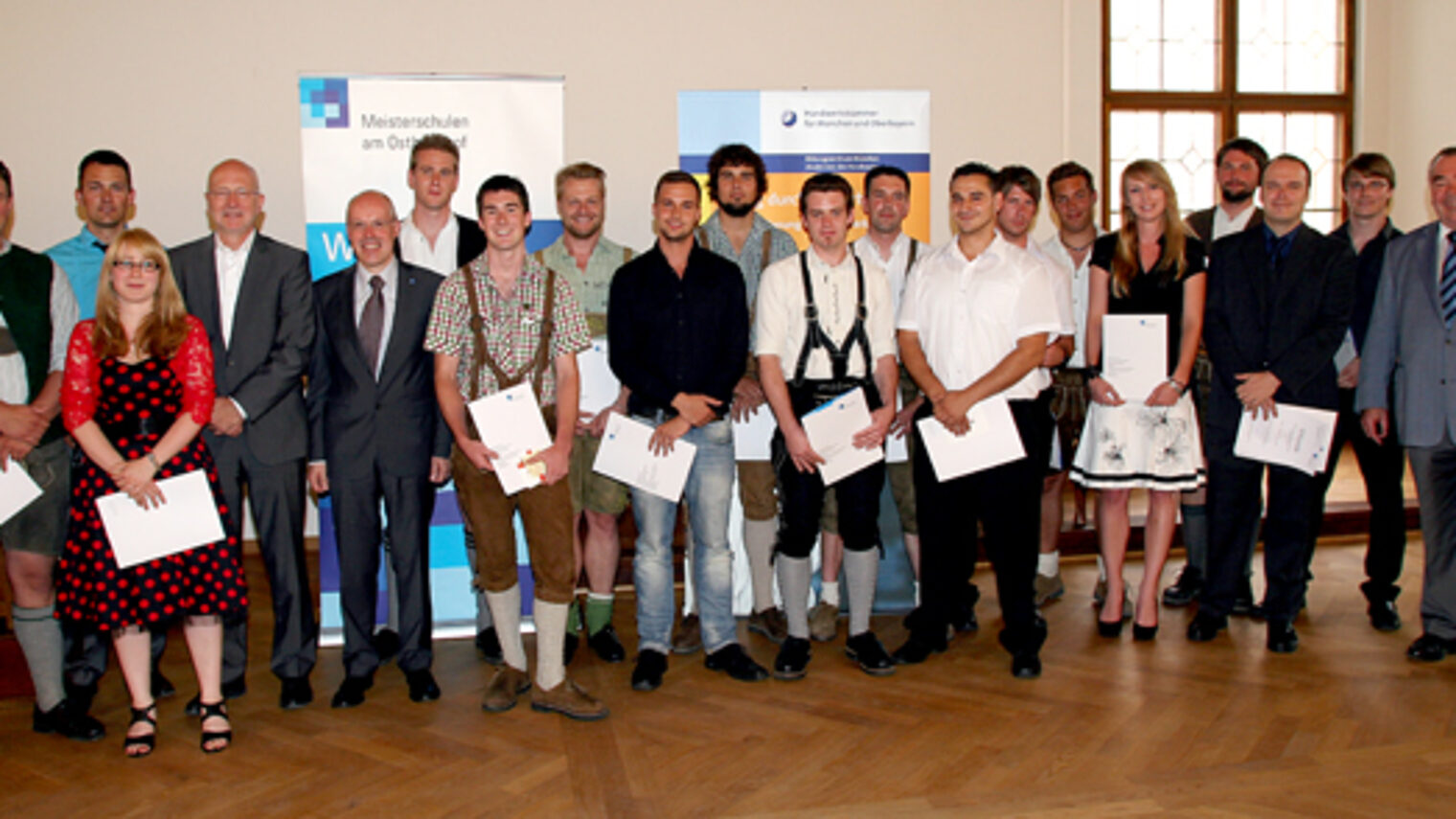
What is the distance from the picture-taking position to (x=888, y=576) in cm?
459

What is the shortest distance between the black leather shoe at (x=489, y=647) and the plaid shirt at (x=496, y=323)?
1.19m

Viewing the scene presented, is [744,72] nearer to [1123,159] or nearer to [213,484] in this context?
[1123,159]

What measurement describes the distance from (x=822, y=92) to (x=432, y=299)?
2613 mm

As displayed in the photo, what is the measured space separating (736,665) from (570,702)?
64 cm

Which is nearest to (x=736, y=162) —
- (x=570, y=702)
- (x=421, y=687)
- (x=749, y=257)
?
(x=749, y=257)

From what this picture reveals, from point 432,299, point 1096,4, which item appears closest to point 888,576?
point 432,299

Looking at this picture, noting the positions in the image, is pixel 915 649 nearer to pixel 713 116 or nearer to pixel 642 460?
pixel 642 460

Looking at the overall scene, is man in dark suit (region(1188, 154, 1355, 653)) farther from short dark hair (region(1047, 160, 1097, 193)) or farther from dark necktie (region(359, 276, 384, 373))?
dark necktie (region(359, 276, 384, 373))

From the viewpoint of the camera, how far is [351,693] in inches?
138

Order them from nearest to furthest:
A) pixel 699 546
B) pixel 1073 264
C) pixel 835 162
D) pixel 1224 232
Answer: pixel 699 546, pixel 1073 264, pixel 1224 232, pixel 835 162

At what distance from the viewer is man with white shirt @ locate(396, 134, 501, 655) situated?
3922 millimetres

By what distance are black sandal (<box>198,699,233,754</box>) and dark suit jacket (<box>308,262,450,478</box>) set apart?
804 mm

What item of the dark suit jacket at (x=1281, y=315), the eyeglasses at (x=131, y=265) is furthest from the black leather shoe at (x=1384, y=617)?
the eyeglasses at (x=131, y=265)

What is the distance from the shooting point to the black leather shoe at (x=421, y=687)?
11.6 feet
